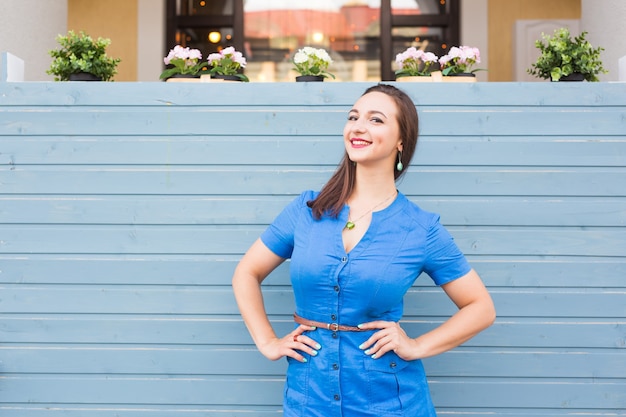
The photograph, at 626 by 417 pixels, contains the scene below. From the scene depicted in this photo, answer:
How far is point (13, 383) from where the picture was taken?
2.43 metres

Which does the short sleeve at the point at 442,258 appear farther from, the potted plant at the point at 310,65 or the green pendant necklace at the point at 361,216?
the potted plant at the point at 310,65

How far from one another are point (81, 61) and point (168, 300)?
3.18 ft

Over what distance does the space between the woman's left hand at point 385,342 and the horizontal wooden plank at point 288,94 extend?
974 millimetres

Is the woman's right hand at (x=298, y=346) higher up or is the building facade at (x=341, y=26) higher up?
the building facade at (x=341, y=26)

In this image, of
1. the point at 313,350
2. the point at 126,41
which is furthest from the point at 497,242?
the point at 126,41

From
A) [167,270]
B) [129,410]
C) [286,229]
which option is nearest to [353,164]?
[286,229]

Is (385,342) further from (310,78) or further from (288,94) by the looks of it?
(310,78)

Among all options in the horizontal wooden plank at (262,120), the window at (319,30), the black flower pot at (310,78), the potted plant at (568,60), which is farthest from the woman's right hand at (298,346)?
the window at (319,30)

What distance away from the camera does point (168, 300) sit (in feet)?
7.99

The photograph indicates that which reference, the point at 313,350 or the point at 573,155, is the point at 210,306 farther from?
the point at 573,155

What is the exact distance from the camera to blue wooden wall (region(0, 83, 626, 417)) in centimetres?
242

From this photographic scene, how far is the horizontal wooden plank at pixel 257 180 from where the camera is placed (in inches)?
95.8

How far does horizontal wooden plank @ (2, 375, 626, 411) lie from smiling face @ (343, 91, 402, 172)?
987 mm

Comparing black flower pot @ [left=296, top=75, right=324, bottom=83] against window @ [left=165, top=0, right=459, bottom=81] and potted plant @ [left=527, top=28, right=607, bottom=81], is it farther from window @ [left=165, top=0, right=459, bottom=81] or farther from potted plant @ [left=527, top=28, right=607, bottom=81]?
window @ [left=165, top=0, right=459, bottom=81]
